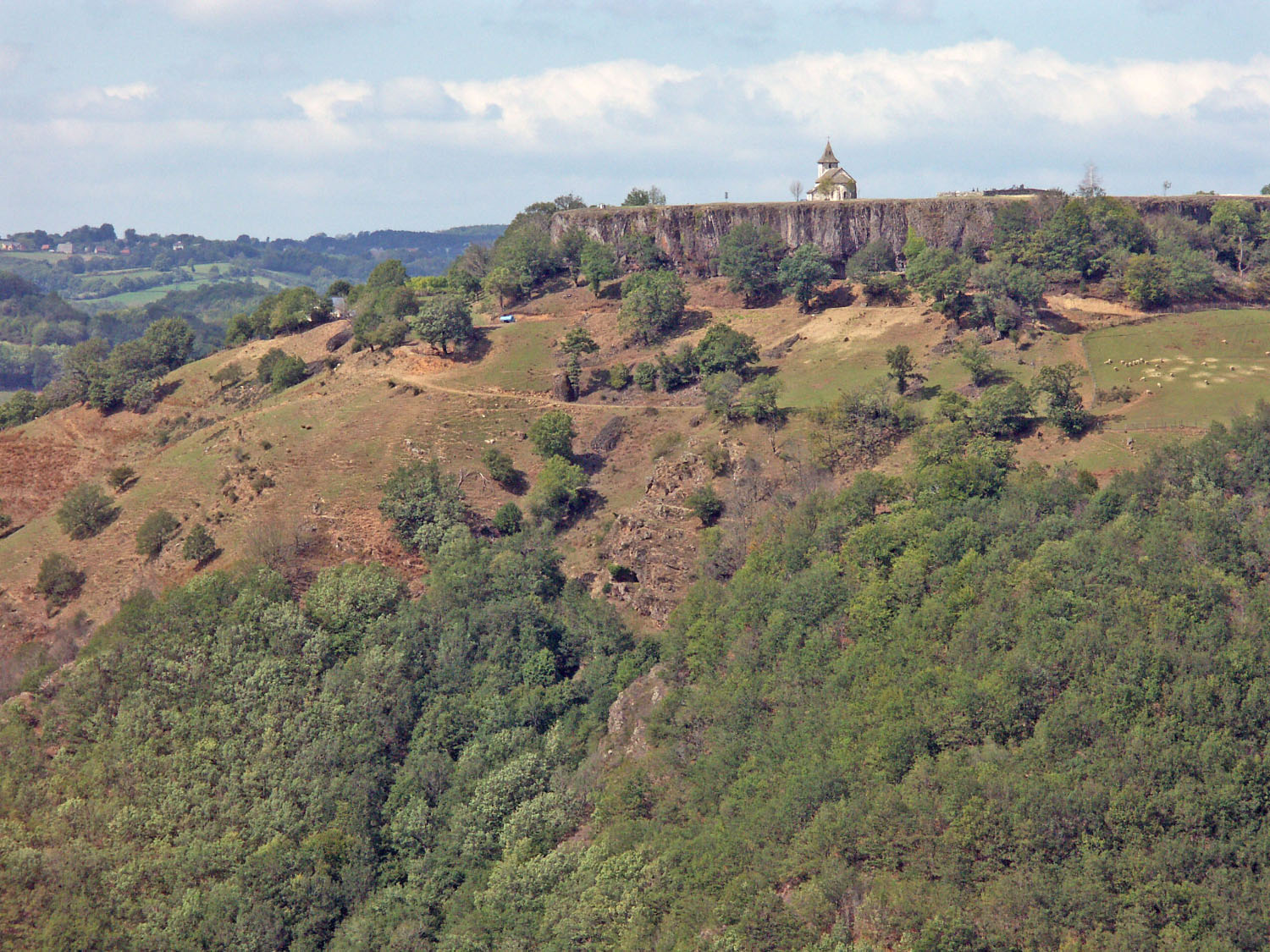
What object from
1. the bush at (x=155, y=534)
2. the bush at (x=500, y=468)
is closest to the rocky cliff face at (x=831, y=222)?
the bush at (x=500, y=468)

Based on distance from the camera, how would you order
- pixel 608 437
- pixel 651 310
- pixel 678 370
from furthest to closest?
pixel 651 310, pixel 678 370, pixel 608 437

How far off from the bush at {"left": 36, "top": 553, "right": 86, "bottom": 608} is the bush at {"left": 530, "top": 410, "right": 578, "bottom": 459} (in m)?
30.2

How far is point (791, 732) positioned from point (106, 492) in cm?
5428

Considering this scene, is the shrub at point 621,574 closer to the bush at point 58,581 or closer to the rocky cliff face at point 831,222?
the bush at point 58,581

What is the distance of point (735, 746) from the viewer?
5738 centimetres

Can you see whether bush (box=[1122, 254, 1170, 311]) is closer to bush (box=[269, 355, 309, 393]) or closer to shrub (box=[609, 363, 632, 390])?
shrub (box=[609, 363, 632, 390])

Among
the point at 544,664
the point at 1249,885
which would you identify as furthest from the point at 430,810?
the point at 1249,885

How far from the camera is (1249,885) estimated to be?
4375 cm

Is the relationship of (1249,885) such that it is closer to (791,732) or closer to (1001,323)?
(791,732)

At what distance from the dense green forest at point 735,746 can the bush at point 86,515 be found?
1369 cm

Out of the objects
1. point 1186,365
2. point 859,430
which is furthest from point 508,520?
point 1186,365

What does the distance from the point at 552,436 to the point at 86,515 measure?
3126 cm

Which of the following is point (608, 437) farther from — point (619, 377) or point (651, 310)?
point (651, 310)

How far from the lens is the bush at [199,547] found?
252 feet
